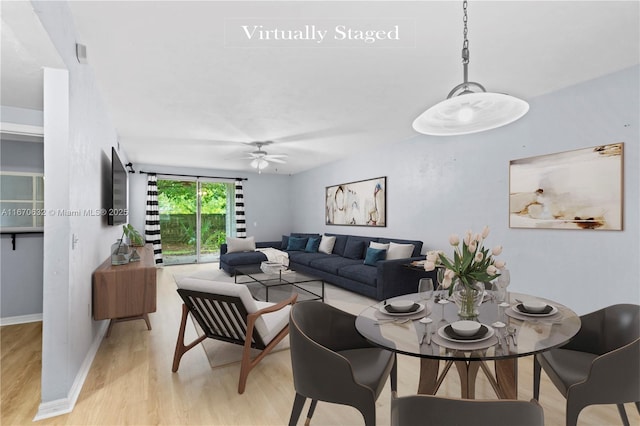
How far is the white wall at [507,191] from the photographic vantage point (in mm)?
2773

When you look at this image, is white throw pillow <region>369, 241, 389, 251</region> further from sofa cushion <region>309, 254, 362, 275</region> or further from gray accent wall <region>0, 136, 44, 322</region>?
gray accent wall <region>0, 136, 44, 322</region>

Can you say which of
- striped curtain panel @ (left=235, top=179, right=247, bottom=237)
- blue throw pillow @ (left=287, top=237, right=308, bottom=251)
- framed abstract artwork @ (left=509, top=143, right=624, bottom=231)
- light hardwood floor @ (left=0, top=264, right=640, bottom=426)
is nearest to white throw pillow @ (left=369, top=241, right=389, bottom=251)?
framed abstract artwork @ (left=509, top=143, right=624, bottom=231)

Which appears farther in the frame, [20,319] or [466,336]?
[20,319]

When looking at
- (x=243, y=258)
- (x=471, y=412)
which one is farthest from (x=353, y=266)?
(x=471, y=412)

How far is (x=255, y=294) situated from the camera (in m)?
4.55

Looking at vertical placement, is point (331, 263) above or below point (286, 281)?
above

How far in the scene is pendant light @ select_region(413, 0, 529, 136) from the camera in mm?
1529

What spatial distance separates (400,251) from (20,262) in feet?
15.7

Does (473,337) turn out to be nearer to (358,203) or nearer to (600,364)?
(600,364)

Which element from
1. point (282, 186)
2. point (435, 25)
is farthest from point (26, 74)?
point (282, 186)

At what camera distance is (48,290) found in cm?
198

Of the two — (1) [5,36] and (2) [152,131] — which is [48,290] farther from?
(2) [152,131]

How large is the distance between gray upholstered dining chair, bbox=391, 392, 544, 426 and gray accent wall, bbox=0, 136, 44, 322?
14.5ft

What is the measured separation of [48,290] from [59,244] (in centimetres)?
29
